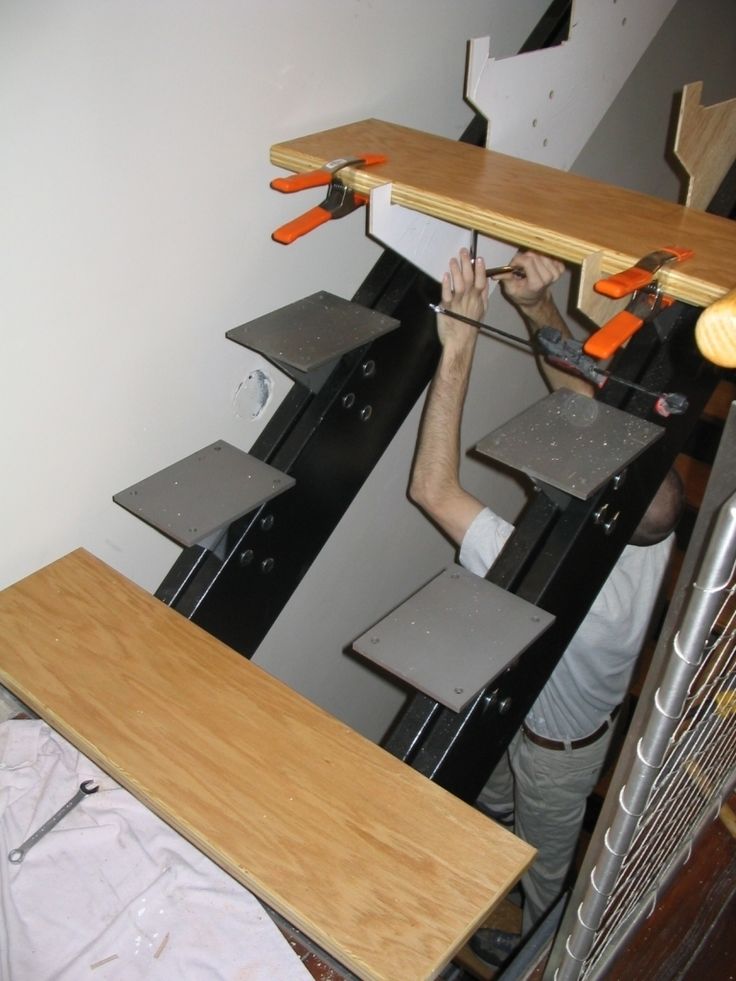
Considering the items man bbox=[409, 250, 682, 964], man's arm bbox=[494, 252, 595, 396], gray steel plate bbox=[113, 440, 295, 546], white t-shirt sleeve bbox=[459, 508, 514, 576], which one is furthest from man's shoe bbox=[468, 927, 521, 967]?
gray steel plate bbox=[113, 440, 295, 546]

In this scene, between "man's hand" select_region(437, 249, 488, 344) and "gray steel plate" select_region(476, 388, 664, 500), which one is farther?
"man's hand" select_region(437, 249, 488, 344)

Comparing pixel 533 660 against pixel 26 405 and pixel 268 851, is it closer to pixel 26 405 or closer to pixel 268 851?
pixel 268 851

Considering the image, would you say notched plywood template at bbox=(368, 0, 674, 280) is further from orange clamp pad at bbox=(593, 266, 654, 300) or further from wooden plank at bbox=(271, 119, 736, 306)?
orange clamp pad at bbox=(593, 266, 654, 300)

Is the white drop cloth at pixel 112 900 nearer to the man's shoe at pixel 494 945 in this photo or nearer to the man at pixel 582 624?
the man at pixel 582 624

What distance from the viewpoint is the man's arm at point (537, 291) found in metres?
1.69

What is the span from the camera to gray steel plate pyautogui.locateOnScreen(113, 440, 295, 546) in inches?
48.9

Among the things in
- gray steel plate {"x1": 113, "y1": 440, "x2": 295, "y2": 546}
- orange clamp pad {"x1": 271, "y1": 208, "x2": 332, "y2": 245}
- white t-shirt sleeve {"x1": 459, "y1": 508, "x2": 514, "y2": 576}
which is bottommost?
gray steel plate {"x1": 113, "y1": 440, "x2": 295, "y2": 546}

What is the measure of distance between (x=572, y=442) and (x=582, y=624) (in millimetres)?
715

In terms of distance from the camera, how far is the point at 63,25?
1.01m

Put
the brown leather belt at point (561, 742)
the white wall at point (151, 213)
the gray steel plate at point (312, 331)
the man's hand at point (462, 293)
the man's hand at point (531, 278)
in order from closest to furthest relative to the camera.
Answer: the white wall at point (151, 213) < the gray steel plate at point (312, 331) < the man's hand at point (462, 293) < the man's hand at point (531, 278) < the brown leather belt at point (561, 742)

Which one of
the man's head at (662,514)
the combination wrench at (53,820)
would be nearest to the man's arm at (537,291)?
the man's head at (662,514)

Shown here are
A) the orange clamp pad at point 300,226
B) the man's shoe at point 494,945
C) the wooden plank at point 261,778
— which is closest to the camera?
the wooden plank at point 261,778

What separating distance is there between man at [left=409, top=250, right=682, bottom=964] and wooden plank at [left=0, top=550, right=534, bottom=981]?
0.62 meters

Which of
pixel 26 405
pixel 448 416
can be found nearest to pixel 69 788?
pixel 26 405
